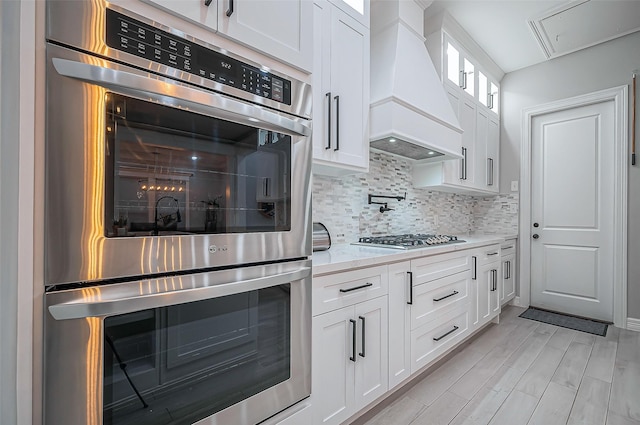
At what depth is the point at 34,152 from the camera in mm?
604

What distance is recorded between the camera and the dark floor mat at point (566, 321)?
2.87 metres

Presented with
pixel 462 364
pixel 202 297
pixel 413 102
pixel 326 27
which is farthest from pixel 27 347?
pixel 462 364

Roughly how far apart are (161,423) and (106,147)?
0.71 meters

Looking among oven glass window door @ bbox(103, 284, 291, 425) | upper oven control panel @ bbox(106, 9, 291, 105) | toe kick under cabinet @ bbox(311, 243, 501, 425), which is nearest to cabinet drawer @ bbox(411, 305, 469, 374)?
toe kick under cabinet @ bbox(311, 243, 501, 425)

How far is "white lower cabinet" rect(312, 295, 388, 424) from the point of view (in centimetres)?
123

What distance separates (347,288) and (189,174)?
0.85m

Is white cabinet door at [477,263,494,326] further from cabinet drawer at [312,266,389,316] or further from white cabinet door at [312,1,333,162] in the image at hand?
white cabinet door at [312,1,333,162]

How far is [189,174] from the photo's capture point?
816mm

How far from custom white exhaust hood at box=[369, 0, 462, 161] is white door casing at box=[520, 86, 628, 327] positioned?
70.5 inches

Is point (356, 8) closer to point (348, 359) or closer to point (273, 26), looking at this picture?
point (273, 26)

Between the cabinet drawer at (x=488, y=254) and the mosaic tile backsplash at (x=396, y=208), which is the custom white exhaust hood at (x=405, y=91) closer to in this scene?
the mosaic tile backsplash at (x=396, y=208)

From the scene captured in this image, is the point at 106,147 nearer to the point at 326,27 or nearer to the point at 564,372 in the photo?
the point at 326,27

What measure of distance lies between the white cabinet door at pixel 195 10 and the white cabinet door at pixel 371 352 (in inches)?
48.8

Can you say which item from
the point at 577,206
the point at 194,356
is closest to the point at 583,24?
the point at 577,206
